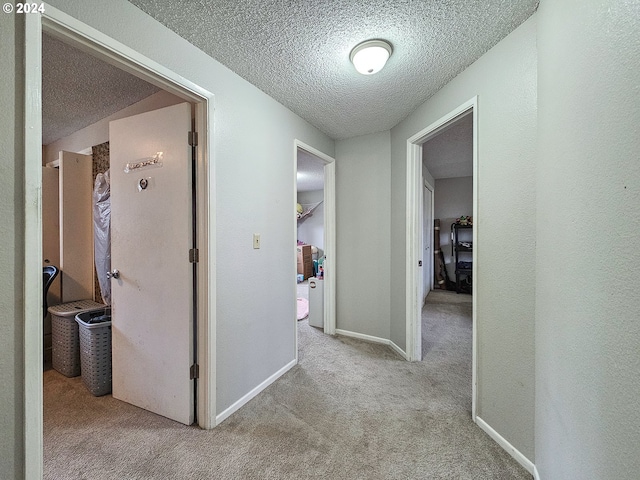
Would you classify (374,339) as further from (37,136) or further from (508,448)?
(37,136)

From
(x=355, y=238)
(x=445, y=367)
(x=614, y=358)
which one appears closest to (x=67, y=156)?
(x=355, y=238)

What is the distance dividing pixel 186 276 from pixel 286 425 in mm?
1092

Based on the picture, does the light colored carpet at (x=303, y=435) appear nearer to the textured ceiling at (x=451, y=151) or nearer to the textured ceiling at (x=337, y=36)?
the textured ceiling at (x=451, y=151)

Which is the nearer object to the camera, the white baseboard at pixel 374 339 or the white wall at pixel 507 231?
the white wall at pixel 507 231

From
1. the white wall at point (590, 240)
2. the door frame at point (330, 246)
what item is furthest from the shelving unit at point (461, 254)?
the white wall at point (590, 240)

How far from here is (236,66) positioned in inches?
67.4

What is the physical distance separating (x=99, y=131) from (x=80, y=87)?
A: 72 centimetres

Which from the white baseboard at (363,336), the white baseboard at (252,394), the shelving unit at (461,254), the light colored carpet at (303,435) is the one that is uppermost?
the shelving unit at (461,254)

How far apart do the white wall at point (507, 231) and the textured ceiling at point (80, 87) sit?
226 centimetres

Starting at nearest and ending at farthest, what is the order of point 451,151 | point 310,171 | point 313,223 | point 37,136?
1. point 37,136
2. point 451,151
3. point 310,171
4. point 313,223

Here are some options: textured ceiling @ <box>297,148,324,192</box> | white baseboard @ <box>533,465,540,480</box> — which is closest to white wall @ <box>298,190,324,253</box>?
textured ceiling @ <box>297,148,324,192</box>

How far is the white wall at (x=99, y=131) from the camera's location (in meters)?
1.95

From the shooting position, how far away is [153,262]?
173 cm

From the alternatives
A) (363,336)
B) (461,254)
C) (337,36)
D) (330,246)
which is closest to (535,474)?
(363,336)
